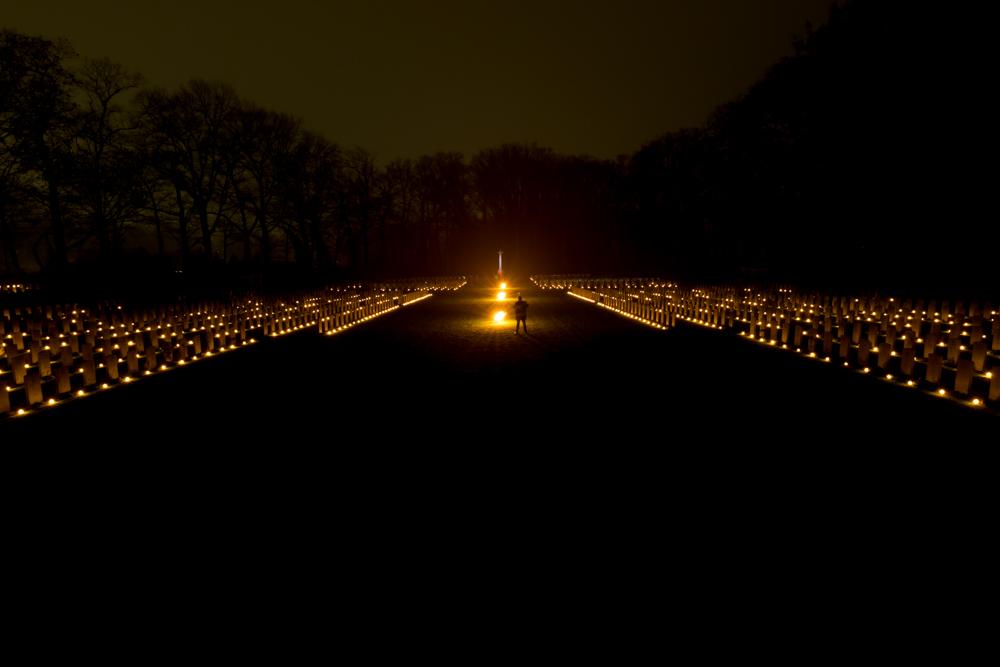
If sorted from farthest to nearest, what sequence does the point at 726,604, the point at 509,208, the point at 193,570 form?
the point at 509,208 → the point at 193,570 → the point at 726,604

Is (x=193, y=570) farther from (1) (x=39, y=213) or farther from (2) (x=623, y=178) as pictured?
(2) (x=623, y=178)

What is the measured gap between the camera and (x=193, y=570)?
4.15m

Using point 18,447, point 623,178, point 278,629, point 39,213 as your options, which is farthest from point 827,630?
point 623,178

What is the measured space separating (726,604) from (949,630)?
1.23 meters

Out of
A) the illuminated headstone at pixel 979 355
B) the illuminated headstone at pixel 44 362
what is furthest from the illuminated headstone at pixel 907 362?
the illuminated headstone at pixel 44 362

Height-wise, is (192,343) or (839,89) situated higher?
(839,89)

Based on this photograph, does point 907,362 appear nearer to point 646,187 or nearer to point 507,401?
point 507,401

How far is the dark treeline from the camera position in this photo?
25.9 meters

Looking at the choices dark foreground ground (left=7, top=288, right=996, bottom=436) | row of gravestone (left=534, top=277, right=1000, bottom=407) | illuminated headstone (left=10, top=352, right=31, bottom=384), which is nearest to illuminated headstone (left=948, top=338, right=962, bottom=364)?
row of gravestone (left=534, top=277, right=1000, bottom=407)

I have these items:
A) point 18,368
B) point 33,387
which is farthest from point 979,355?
point 18,368

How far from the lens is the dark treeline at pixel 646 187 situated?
25938 mm

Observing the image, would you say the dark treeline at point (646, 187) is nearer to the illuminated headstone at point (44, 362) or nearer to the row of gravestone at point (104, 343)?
the row of gravestone at point (104, 343)

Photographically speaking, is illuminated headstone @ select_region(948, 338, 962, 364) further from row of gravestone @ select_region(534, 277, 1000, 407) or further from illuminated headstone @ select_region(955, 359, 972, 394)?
illuminated headstone @ select_region(955, 359, 972, 394)

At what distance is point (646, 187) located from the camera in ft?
195
